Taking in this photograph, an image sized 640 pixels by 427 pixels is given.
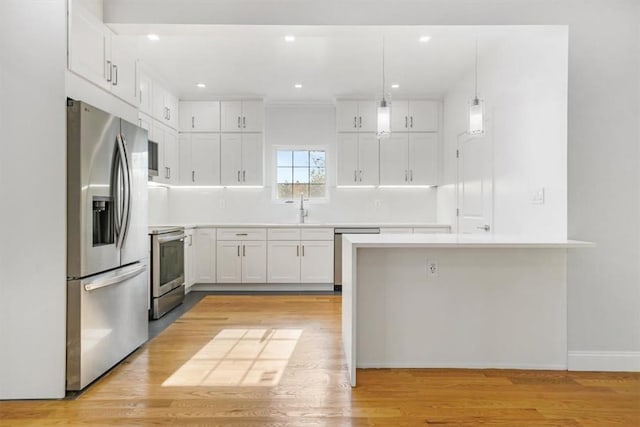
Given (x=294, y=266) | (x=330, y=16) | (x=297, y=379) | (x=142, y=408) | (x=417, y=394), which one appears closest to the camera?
(x=142, y=408)

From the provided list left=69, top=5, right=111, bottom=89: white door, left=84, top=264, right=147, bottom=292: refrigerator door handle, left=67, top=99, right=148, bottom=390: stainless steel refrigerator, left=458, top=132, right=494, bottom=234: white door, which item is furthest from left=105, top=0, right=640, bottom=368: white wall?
left=84, top=264, right=147, bottom=292: refrigerator door handle

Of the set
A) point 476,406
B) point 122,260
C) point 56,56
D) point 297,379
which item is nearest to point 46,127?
point 56,56

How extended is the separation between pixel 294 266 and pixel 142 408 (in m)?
3.21

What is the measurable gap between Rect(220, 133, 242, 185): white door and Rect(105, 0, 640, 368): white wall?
2.90m

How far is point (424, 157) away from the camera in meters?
5.64

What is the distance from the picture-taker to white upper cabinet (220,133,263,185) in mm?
5617

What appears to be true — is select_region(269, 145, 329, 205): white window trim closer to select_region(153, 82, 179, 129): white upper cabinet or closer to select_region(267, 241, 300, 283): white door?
select_region(267, 241, 300, 283): white door

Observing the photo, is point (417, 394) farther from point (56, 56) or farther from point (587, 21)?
point (56, 56)

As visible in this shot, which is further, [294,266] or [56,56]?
[294,266]

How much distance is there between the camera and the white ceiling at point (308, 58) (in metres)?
2.84

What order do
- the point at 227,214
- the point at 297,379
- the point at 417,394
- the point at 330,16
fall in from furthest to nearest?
1. the point at 227,214
2. the point at 330,16
3. the point at 297,379
4. the point at 417,394

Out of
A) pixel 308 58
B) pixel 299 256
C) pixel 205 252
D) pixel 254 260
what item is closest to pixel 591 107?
pixel 308 58

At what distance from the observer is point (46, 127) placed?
90.4 inches

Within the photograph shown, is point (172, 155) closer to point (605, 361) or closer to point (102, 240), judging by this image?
point (102, 240)
